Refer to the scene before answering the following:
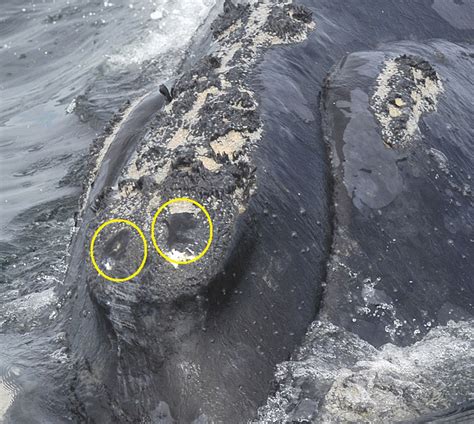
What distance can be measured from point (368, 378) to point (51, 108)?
7.08 meters

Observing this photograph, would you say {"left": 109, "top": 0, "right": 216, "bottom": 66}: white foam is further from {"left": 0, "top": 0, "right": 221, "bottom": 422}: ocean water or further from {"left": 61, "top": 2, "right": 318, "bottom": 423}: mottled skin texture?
{"left": 61, "top": 2, "right": 318, "bottom": 423}: mottled skin texture

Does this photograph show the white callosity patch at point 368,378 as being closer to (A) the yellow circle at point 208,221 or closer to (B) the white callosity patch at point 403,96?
(A) the yellow circle at point 208,221

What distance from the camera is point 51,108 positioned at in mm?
10156

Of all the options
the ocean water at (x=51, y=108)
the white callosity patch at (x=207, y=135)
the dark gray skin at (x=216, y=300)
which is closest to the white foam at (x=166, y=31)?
the ocean water at (x=51, y=108)

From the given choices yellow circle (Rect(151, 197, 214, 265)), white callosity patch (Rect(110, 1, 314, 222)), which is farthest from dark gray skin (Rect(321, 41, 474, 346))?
yellow circle (Rect(151, 197, 214, 265))

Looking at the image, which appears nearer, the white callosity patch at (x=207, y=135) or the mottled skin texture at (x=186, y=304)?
the mottled skin texture at (x=186, y=304)

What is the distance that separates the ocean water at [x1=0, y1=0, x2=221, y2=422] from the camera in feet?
16.6

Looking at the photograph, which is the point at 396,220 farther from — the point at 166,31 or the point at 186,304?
the point at 166,31

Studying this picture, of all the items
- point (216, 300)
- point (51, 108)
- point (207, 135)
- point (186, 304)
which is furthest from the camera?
point (51, 108)

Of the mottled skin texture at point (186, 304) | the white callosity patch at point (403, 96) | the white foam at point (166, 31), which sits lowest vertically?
the white foam at point (166, 31)

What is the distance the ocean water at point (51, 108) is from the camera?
505 centimetres

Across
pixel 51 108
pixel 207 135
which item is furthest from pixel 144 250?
pixel 51 108

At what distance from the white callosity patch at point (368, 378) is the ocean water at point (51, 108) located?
1432 millimetres

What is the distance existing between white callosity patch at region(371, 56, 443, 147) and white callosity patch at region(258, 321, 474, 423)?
1.30 m
